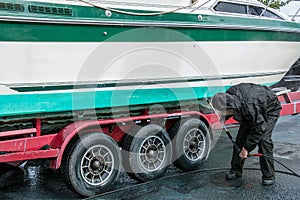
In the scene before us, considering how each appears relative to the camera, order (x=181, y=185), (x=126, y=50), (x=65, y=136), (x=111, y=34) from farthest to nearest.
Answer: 1. (x=181, y=185)
2. (x=126, y=50)
3. (x=111, y=34)
4. (x=65, y=136)

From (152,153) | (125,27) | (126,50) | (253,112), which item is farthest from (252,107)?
(125,27)

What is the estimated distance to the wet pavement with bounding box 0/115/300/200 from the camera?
4.41 metres

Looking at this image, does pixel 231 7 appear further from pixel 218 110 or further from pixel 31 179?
pixel 31 179

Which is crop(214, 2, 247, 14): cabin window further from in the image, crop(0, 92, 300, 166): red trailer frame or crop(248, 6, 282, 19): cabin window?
crop(0, 92, 300, 166): red trailer frame

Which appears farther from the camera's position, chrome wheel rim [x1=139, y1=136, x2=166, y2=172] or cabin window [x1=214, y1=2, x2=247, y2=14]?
cabin window [x1=214, y1=2, x2=247, y2=14]

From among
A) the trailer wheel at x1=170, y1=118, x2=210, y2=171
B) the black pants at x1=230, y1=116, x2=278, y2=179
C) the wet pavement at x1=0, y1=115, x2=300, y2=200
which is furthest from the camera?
the trailer wheel at x1=170, y1=118, x2=210, y2=171

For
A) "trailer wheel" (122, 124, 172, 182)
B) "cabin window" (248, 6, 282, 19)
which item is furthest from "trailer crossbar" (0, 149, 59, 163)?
"cabin window" (248, 6, 282, 19)

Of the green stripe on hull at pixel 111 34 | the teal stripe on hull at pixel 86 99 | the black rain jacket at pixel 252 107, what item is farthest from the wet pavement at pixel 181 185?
the green stripe on hull at pixel 111 34

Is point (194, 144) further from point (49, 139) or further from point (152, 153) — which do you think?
point (49, 139)

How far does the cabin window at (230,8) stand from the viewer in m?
5.43

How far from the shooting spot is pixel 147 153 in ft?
16.1

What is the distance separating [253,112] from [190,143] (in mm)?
1233

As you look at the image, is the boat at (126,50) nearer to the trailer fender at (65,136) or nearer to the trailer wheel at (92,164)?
the trailer fender at (65,136)

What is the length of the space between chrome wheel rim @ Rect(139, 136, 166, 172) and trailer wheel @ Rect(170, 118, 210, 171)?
10.1 inches
